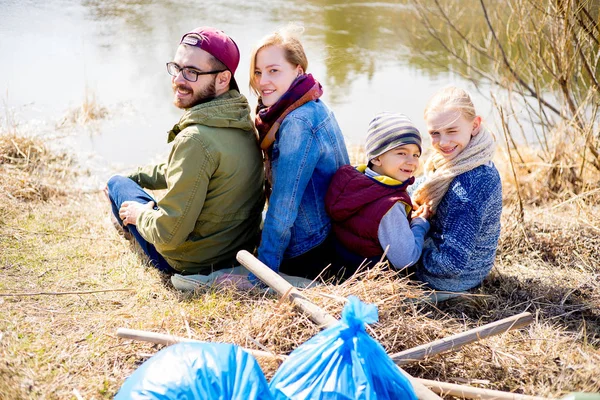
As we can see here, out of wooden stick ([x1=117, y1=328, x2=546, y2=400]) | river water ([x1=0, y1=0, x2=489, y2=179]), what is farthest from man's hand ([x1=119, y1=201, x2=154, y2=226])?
river water ([x1=0, y1=0, x2=489, y2=179])

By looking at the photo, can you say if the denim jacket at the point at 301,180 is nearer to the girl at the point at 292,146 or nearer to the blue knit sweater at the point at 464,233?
the girl at the point at 292,146

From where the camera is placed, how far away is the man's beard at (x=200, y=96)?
11.0 feet

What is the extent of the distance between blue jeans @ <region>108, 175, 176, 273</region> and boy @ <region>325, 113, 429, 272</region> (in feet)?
3.59

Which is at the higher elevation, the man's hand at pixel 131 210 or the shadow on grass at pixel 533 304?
the man's hand at pixel 131 210

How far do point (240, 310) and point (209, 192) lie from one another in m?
0.67

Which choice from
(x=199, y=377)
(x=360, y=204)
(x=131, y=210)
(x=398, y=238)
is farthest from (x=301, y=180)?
(x=199, y=377)

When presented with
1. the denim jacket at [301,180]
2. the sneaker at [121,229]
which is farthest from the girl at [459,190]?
the sneaker at [121,229]

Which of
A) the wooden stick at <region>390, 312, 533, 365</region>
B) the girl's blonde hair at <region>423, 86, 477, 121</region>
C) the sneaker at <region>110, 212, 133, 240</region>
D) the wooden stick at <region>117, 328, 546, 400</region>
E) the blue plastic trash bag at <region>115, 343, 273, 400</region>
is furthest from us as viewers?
the sneaker at <region>110, 212, 133, 240</region>

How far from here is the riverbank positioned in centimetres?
275

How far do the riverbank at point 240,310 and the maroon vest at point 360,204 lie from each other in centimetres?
25

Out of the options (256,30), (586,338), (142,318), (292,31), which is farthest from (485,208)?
(256,30)

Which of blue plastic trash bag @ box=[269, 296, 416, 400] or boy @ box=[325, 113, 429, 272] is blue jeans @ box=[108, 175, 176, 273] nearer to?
boy @ box=[325, 113, 429, 272]

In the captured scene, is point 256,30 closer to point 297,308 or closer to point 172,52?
point 172,52

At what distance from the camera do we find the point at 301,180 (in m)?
3.29
